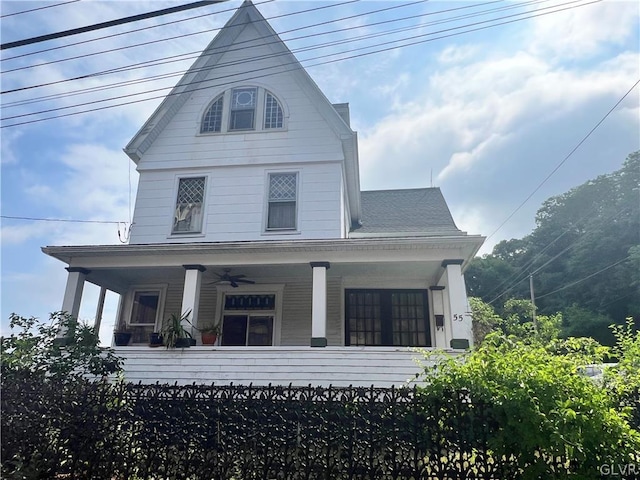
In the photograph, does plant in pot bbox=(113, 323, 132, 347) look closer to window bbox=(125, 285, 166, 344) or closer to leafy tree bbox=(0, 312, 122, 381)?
window bbox=(125, 285, 166, 344)

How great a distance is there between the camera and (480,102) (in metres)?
9.91

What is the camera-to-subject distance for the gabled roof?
1102 centimetres

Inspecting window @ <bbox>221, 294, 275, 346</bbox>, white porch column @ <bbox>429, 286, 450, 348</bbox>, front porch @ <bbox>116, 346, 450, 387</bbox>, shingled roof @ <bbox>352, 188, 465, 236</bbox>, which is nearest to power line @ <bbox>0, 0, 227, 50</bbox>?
front porch @ <bbox>116, 346, 450, 387</bbox>

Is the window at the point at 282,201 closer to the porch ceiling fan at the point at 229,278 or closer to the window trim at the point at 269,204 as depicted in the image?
the window trim at the point at 269,204

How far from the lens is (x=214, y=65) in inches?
452

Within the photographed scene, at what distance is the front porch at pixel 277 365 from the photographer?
753 cm

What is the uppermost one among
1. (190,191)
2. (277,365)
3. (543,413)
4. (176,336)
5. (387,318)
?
(190,191)

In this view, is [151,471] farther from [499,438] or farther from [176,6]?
[176,6]

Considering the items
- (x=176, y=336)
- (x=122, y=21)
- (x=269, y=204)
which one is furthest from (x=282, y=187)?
(x=122, y=21)

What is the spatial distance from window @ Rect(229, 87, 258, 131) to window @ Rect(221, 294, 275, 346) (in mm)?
4841

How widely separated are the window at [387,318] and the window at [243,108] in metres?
5.56

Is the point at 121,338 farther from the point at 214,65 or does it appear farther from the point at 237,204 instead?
the point at 214,65

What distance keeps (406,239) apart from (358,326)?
330 centimetres

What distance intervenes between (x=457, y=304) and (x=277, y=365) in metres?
3.80
